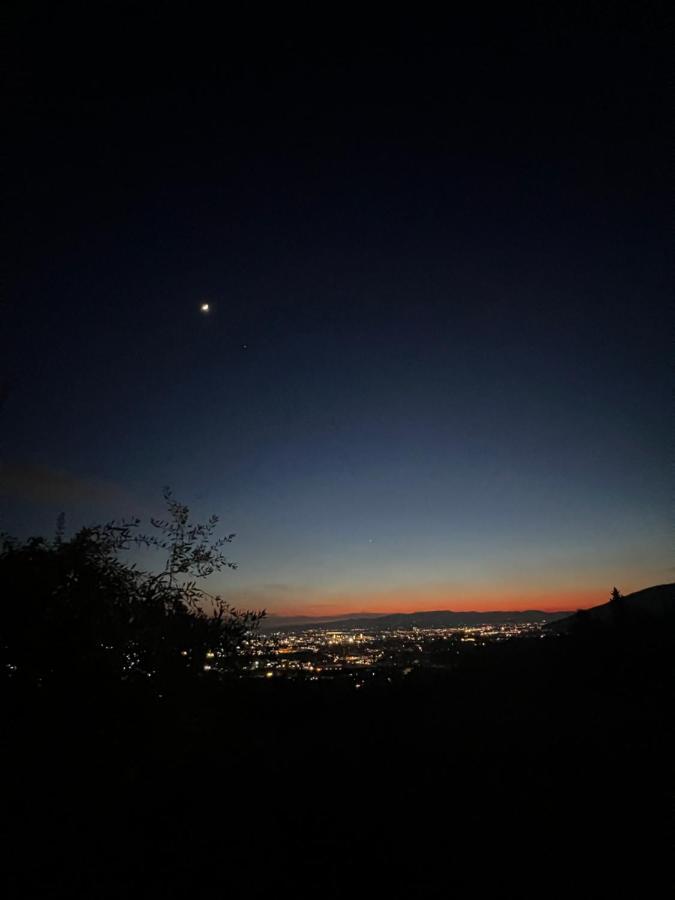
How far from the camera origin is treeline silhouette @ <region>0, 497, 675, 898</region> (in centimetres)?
936

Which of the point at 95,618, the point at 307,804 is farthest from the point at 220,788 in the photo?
the point at 95,618

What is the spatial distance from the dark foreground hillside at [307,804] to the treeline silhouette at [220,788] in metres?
0.05

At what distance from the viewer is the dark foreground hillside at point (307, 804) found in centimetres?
959

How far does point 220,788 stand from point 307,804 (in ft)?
10.4

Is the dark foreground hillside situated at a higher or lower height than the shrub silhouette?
lower

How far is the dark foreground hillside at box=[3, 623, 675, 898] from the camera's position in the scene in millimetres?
9586

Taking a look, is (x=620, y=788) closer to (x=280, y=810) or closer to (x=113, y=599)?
(x=280, y=810)

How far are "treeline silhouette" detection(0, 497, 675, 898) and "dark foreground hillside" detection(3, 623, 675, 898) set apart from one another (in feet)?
0.17

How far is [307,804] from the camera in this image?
1725 cm

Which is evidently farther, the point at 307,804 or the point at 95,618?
the point at 307,804

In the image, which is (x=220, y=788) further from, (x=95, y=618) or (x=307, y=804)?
(x=95, y=618)

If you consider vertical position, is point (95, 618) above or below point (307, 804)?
above

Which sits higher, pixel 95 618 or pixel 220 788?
pixel 95 618

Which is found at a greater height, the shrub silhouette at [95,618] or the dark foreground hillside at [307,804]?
the shrub silhouette at [95,618]
